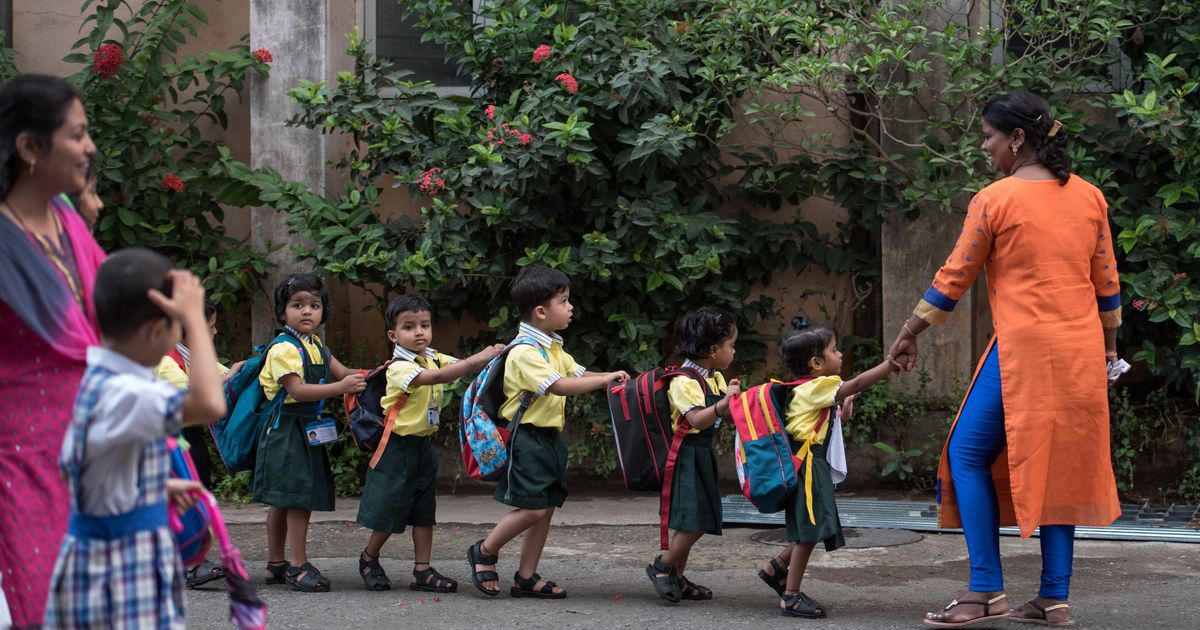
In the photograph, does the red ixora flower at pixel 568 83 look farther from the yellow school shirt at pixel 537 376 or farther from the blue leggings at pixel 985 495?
the blue leggings at pixel 985 495

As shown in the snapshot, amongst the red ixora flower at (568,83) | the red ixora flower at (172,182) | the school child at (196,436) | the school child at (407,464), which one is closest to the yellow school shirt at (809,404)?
the school child at (407,464)

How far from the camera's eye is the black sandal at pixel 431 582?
5.74m

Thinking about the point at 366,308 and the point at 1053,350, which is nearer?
the point at 1053,350

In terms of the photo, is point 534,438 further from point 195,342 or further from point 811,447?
point 195,342

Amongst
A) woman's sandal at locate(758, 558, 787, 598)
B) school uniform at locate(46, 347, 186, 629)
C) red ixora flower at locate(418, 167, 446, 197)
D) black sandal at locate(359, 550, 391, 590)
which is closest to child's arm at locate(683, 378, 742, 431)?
woman's sandal at locate(758, 558, 787, 598)

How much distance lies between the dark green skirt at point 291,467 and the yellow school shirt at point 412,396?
1.24 feet

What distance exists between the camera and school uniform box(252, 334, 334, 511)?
226 inches

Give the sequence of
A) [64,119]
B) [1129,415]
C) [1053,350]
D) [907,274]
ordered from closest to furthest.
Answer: [64,119] → [1053,350] → [1129,415] → [907,274]

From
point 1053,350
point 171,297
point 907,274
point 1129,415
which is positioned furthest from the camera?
point 907,274

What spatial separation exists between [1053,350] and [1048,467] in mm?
420

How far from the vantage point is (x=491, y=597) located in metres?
5.64

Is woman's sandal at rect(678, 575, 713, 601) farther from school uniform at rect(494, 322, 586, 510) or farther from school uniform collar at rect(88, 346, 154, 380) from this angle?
school uniform collar at rect(88, 346, 154, 380)

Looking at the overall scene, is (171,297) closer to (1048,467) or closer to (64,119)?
(64,119)

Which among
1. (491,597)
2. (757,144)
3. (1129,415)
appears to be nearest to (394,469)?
(491,597)
